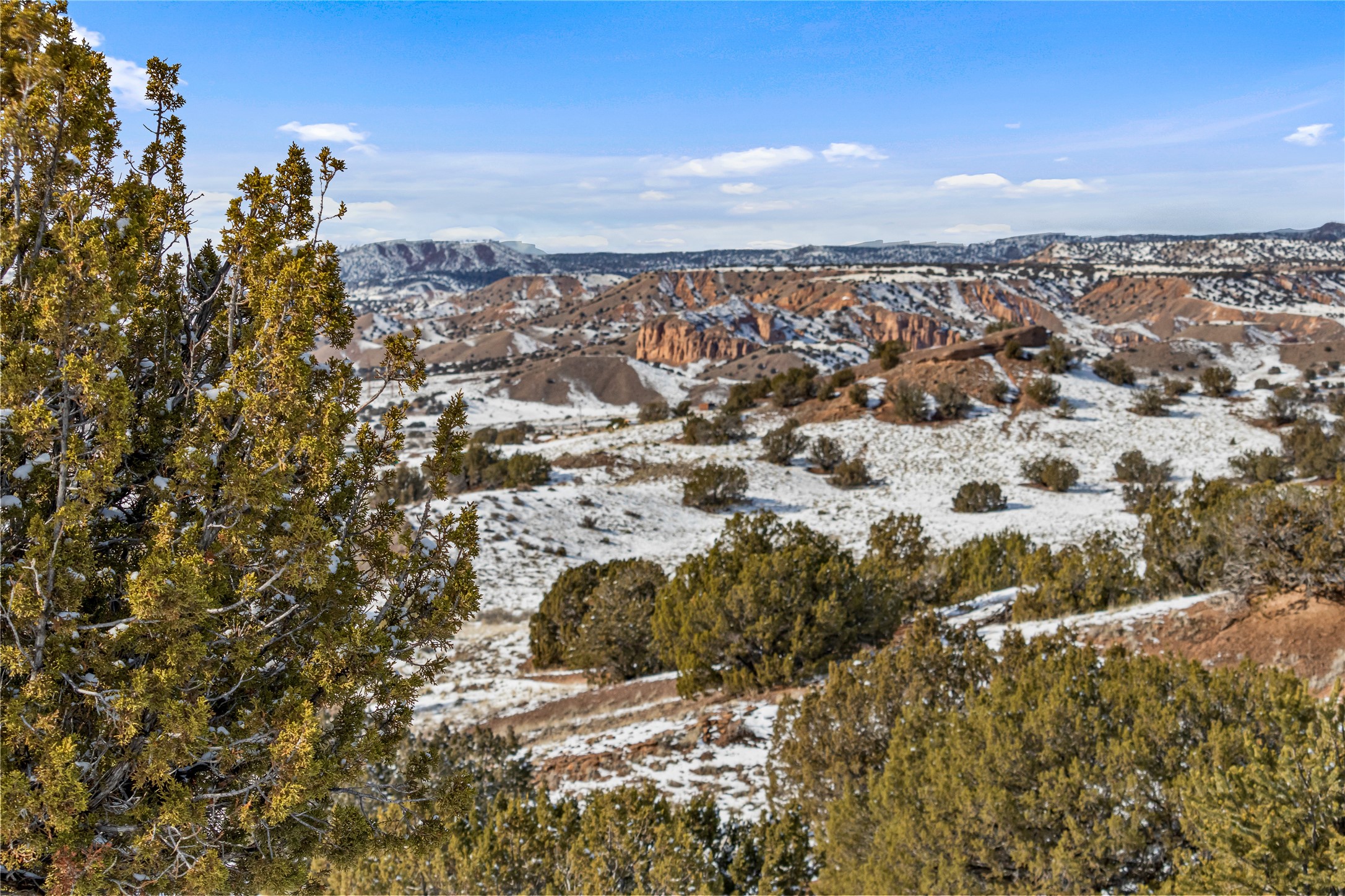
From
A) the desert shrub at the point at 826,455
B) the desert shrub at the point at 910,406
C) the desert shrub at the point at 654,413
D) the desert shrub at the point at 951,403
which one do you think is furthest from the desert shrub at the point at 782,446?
the desert shrub at the point at 654,413

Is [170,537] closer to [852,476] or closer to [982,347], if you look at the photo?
[852,476]

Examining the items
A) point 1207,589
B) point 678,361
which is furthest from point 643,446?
point 678,361

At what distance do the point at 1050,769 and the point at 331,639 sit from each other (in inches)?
186

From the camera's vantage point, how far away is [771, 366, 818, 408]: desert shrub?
3806 centimetres

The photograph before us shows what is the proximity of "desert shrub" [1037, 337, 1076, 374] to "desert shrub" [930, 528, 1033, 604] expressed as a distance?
24054mm

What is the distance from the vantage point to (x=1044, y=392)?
34.0 m

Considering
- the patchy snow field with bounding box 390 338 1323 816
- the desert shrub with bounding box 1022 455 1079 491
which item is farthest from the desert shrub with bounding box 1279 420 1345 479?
the desert shrub with bounding box 1022 455 1079 491

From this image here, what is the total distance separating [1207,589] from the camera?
33.6 ft

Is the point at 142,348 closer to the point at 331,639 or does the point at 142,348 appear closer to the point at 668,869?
the point at 331,639

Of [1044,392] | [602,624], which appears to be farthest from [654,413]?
[602,624]

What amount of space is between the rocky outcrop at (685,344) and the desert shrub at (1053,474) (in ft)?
213

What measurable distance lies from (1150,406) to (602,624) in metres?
29.6

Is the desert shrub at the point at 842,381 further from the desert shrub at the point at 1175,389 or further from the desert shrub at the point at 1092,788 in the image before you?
the desert shrub at the point at 1092,788

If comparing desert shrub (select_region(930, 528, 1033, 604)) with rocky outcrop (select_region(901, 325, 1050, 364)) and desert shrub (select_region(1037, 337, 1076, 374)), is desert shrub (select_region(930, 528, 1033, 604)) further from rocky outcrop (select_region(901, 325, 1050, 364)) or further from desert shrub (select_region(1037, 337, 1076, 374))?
desert shrub (select_region(1037, 337, 1076, 374))
